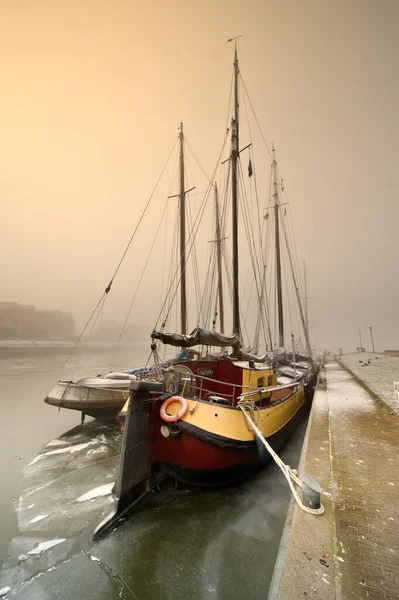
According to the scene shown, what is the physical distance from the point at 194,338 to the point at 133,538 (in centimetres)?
519

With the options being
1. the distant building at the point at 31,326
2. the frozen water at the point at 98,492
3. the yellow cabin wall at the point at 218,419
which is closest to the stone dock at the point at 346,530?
the yellow cabin wall at the point at 218,419

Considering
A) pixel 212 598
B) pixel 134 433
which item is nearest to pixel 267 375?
pixel 134 433

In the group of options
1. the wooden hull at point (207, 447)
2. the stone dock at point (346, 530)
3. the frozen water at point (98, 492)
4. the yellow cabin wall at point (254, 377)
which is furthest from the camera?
the yellow cabin wall at point (254, 377)

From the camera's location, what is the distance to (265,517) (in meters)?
6.02

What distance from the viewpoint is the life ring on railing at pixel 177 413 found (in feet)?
21.3

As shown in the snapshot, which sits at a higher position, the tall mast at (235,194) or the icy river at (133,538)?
the tall mast at (235,194)

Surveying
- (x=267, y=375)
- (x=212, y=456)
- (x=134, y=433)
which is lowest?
(x=212, y=456)

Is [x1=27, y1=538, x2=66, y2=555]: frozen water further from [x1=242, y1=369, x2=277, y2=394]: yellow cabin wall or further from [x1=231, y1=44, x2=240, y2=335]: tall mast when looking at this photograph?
[x1=231, y1=44, x2=240, y2=335]: tall mast

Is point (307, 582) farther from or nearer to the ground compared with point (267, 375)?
nearer to the ground

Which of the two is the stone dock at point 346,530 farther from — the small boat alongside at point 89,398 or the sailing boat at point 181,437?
the small boat alongside at point 89,398

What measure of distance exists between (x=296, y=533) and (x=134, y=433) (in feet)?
13.5

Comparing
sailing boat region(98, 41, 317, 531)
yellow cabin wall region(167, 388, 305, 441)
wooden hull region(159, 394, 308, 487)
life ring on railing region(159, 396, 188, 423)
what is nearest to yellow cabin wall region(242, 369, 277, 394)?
sailing boat region(98, 41, 317, 531)

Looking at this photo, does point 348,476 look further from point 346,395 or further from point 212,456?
point 346,395

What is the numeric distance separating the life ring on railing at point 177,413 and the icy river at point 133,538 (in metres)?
2.15
